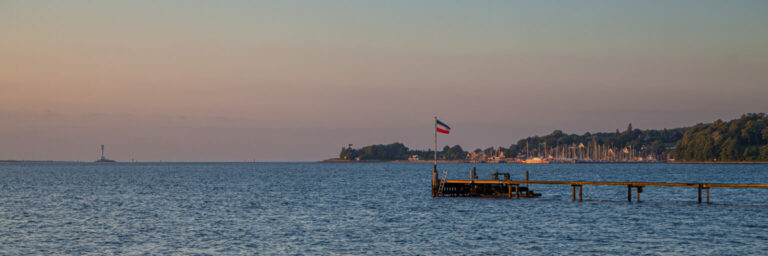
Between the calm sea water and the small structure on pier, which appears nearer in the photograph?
the calm sea water

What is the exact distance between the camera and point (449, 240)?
42688mm

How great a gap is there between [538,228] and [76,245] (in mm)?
27869

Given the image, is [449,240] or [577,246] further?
[449,240]

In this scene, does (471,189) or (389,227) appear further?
(471,189)

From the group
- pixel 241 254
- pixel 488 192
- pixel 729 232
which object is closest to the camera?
pixel 241 254

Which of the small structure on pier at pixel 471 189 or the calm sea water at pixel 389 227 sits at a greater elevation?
the small structure on pier at pixel 471 189

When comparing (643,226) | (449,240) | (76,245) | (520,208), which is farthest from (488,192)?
(76,245)

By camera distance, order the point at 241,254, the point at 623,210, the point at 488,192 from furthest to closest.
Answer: the point at 488,192 → the point at 623,210 → the point at 241,254

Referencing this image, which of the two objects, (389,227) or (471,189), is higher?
(471,189)

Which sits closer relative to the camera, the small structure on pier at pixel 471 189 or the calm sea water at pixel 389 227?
the calm sea water at pixel 389 227

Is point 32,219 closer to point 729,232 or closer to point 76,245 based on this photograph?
point 76,245

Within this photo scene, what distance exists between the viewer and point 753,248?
127ft

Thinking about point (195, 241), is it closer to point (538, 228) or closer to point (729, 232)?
point (538, 228)

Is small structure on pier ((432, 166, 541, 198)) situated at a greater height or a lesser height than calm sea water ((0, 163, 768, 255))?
greater
